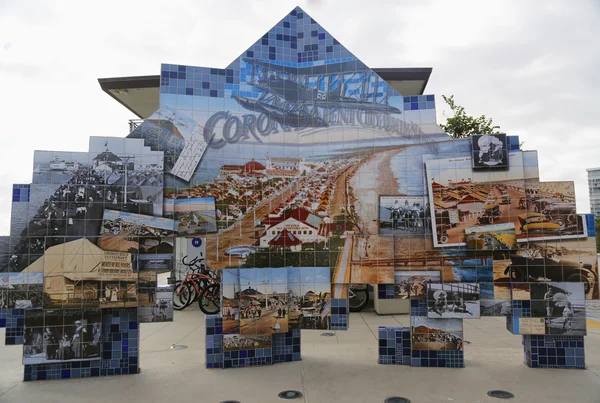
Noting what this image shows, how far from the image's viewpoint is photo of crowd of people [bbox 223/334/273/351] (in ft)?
25.7

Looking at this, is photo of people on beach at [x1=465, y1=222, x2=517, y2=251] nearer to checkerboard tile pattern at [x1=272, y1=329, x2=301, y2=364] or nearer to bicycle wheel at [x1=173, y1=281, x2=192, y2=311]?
checkerboard tile pattern at [x1=272, y1=329, x2=301, y2=364]

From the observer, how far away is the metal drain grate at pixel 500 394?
21.2 feet

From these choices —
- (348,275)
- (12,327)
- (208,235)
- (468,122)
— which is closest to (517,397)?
(348,275)

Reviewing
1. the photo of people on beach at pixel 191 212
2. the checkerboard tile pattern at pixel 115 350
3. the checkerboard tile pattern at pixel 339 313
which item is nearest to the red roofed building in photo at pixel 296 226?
the photo of people on beach at pixel 191 212

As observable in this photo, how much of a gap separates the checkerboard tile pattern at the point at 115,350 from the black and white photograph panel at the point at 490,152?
6.34 meters

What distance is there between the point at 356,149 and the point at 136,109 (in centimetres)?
982

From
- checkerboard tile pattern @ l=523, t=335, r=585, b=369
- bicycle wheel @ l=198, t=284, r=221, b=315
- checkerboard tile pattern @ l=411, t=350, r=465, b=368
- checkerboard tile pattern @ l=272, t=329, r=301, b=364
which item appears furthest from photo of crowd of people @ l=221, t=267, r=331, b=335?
bicycle wheel @ l=198, t=284, r=221, b=315

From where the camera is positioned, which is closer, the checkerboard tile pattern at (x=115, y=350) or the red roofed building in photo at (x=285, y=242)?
the checkerboard tile pattern at (x=115, y=350)

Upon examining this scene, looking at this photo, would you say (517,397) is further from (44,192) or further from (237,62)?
(44,192)

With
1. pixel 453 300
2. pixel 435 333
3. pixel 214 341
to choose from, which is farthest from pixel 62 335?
pixel 453 300

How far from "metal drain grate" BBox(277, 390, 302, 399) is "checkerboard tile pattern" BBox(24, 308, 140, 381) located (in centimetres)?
265

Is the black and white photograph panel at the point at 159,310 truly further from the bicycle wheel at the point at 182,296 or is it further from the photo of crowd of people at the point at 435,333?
the bicycle wheel at the point at 182,296

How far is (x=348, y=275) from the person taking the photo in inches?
312

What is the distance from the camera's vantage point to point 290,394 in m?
6.66
